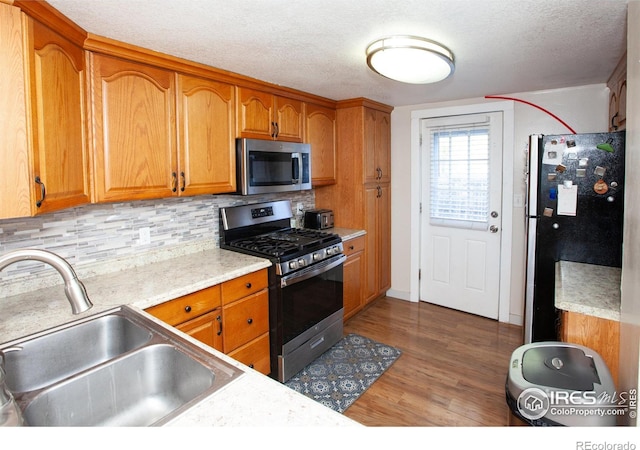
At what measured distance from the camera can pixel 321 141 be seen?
347 centimetres

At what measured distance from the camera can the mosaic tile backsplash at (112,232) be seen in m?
1.82

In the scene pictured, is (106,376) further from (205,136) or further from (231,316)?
(205,136)

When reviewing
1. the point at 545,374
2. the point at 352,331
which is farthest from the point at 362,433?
the point at 352,331

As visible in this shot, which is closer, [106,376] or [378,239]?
[106,376]

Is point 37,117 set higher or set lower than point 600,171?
higher

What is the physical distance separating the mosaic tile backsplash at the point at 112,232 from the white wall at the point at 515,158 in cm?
191

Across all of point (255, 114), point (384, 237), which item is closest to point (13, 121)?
point (255, 114)

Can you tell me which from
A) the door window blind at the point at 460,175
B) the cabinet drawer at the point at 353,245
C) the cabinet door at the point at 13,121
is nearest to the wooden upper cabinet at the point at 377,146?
the door window blind at the point at 460,175

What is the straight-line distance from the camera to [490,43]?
6.50 feet

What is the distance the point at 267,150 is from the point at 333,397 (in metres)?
1.79

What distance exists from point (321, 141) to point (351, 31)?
168cm

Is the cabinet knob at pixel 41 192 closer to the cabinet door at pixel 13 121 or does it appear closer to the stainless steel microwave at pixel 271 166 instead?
the cabinet door at pixel 13 121

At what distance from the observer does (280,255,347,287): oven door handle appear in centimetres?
248

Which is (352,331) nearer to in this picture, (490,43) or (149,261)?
(149,261)
